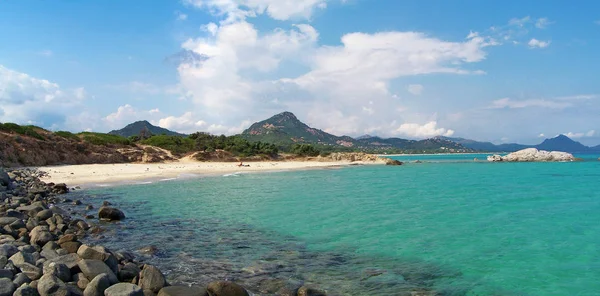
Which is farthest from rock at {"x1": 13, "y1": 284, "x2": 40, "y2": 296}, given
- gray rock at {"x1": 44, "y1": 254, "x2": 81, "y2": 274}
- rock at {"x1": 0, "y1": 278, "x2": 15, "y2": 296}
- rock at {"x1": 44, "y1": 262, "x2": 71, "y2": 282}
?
gray rock at {"x1": 44, "y1": 254, "x2": 81, "y2": 274}

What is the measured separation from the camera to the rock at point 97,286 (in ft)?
22.4

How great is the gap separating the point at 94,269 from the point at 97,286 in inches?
39.7

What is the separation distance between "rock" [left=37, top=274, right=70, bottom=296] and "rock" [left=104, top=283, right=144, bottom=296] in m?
0.68

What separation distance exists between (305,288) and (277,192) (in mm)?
21912

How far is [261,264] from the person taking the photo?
1083 centimetres

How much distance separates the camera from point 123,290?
22.0 feet

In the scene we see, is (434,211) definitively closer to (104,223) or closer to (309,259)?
(309,259)

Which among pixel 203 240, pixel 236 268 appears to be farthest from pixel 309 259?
pixel 203 240

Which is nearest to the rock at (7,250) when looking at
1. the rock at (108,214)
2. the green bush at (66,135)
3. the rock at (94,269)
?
the rock at (94,269)

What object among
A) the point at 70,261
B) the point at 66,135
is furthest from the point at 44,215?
the point at 66,135

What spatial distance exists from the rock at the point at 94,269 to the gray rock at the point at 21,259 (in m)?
1.17

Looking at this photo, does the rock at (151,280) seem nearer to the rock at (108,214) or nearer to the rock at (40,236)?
the rock at (40,236)

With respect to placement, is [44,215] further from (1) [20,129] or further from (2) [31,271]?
(1) [20,129]

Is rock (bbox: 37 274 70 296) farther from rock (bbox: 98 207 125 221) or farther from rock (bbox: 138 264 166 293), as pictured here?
rock (bbox: 98 207 125 221)
